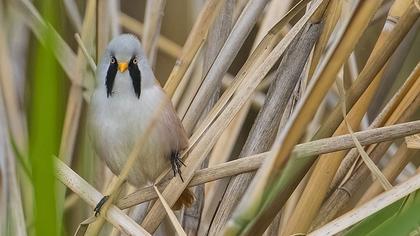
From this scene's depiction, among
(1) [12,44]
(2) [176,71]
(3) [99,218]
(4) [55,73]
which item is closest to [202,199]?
(2) [176,71]

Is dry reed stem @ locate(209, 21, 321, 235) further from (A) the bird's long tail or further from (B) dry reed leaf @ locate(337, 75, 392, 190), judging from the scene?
(B) dry reed leaf @ locate(337, 75, 392, 190)

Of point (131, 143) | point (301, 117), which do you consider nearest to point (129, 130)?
point (131, 143)

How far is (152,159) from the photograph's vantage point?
1.34 metres

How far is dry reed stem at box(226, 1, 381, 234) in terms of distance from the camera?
0.74 metres

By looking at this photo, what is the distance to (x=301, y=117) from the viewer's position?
0.77 metres

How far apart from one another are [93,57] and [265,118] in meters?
0.35

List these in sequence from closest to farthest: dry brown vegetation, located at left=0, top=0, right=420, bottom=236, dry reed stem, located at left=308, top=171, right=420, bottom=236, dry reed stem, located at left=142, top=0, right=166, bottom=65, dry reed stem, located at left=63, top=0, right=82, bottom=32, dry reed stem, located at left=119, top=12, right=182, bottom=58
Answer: dry reed stem, located at left=308, top=171, right=420, bottom=236 < dry brown vegetation, located at left=0, top=0, right=420, bottom=236 < dry reed stem, located at left=142, top=0, right=166, bottom=65 < dry reed stem, located at left=63, top=0, right=82, bottom=32 < dry reed stem, located at left=119, top=12, right=182, bottom=58

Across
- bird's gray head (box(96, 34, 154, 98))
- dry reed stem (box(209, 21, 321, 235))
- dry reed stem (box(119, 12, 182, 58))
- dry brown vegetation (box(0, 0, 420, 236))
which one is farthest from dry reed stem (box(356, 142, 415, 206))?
dry reed stem (box(119, 12, 182, 58))

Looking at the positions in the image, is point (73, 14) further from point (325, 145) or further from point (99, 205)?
point (325, 145)

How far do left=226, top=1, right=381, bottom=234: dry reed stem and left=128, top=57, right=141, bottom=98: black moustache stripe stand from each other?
469 millimetres

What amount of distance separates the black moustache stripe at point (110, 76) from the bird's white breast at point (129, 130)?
0.03ft

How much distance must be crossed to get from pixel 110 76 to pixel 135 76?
4cm

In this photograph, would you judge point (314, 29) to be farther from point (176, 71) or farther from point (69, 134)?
point (69, 134)

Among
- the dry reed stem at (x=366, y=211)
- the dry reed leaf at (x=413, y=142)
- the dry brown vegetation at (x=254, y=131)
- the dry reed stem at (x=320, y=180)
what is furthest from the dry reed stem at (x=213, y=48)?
the dry reed stem at (x=366, y=211)
